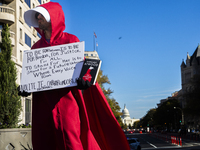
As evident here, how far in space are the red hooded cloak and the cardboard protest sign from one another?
11 cm

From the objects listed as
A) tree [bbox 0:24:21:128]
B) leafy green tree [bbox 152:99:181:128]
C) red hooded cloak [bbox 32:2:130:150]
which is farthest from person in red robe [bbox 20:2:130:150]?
leafy green tree [bbox 152:99:181:128]

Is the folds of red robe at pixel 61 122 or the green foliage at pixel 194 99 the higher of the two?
the green foliage at pixel 194 99

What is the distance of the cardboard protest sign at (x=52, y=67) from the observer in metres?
4.32

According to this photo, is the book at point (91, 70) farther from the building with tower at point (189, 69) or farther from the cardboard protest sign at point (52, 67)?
the building with tower at point (189, 69)

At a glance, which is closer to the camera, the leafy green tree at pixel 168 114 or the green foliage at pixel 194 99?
the green foliage at pixel 194 99

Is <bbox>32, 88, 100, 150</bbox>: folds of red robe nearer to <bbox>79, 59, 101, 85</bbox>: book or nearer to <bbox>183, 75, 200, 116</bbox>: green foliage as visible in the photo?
<bbox>79, 59, 101, 85</bbox>: book

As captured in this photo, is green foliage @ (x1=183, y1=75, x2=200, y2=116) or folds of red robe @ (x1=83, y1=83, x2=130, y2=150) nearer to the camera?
folds of red robe @ (x1=83, y1=83, x2=130, y2=150)

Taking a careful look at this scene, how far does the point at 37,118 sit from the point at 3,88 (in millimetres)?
8439

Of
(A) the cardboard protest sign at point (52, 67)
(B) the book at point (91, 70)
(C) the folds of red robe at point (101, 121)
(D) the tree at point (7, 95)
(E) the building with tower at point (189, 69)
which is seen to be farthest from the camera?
(E) the building with tower at point (189, 69)

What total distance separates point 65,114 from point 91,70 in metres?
0.65

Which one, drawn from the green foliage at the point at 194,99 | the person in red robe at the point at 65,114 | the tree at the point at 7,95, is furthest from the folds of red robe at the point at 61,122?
the green foliage at the point at 194,99

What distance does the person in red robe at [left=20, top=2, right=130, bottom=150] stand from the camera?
413cm

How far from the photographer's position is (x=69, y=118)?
4117mm

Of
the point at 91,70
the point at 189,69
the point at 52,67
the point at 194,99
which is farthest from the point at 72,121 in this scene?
Answer: the point at 189,69
